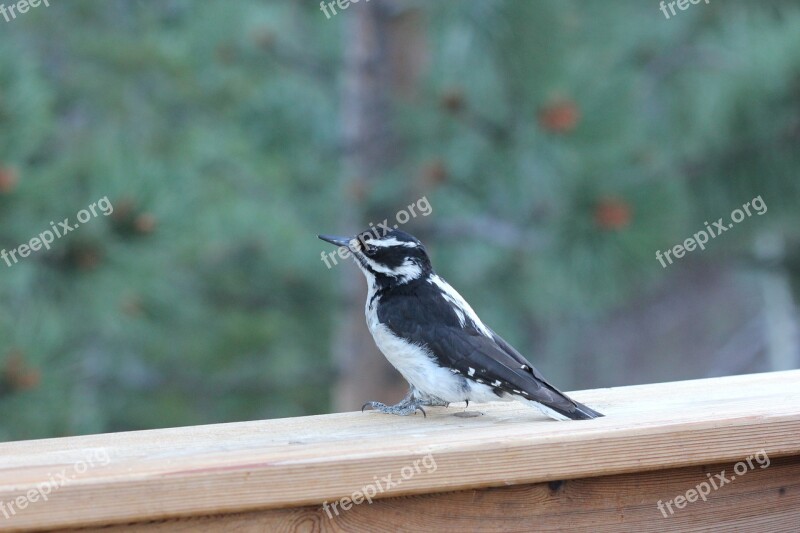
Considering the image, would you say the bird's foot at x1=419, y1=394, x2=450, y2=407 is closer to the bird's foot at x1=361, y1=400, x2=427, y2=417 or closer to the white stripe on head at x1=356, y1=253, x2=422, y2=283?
the bird's foot at x1=361, y1=400, x2=427, y2=417

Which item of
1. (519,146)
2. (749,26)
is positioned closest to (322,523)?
(519,146)

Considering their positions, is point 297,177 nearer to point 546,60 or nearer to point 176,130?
point 176,130

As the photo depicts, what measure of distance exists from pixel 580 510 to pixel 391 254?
4.27ft

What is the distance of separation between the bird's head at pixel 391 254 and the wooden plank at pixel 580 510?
4.04 feet

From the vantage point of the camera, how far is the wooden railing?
5.65 ft

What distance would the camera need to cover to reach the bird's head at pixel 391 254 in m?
3.11

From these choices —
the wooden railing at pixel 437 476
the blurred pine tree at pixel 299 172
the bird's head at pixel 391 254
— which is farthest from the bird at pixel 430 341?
the blurred pine tree at pixel 299 172

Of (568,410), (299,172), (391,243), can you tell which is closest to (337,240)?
(391,243)

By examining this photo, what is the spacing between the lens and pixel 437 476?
185cm

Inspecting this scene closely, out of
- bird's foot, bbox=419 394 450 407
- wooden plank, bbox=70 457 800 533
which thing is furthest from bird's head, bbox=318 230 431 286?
wooden plank, bbox=70 457 800 533

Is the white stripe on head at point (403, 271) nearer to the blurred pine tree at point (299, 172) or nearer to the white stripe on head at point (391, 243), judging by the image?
the white stripe on head at point (391, 243)

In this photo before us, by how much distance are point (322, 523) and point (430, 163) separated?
4.03 metres

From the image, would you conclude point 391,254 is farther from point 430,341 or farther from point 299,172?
point 299,172

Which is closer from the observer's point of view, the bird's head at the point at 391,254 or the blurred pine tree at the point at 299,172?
the bird's head at the point at 391,254
